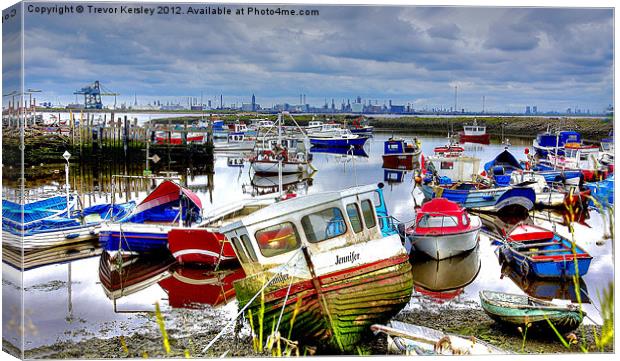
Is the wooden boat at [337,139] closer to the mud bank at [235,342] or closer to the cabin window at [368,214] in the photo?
the cabin window at [368,214]

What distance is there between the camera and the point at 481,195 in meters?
12.4

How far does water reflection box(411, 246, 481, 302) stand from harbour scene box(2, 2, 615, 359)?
3 cm

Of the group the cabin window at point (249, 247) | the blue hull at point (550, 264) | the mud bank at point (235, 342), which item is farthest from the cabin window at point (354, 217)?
the blue hull at point (550, 264)

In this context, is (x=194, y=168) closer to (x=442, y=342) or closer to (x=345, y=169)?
(x=345, y=169)

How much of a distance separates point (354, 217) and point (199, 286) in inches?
136

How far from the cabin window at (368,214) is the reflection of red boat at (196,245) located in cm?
302

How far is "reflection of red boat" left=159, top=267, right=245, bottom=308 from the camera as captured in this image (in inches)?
383

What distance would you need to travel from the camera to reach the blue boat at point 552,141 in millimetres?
10602

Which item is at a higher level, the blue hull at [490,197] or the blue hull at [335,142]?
the blue hull at [335,142]

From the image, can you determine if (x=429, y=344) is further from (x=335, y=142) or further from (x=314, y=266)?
(x=335, y=142)

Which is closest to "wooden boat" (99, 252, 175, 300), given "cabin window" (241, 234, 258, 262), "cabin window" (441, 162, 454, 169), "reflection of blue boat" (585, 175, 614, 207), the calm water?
the calm water

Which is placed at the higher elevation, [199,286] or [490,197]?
[490,197]

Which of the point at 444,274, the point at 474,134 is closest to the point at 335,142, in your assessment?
the point at 474,134

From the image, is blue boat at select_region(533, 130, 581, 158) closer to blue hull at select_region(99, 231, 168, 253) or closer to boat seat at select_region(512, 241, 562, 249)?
boat seat at select_region(512, 241, 562, 249)
